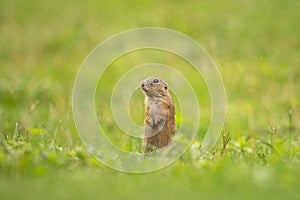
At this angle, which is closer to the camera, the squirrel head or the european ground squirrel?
the european ground squirrel

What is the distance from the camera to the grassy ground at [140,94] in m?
5.55

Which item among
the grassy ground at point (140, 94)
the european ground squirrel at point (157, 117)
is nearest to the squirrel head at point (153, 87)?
the european ground squirrel at point (157, 117)

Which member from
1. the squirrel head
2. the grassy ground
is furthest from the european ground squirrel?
the grassy ground

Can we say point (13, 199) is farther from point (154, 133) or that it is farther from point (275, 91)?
point (275, 91)

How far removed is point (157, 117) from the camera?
7414 mm

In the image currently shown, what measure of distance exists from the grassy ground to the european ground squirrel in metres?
0.64

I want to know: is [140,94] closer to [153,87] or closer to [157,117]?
[153,87]

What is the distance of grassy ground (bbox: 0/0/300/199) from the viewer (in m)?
5.55

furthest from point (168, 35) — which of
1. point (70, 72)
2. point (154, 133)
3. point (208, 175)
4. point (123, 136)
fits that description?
point (208, 175)

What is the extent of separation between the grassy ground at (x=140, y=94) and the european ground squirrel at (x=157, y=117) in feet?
2.08

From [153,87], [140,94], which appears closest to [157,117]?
[153,87]

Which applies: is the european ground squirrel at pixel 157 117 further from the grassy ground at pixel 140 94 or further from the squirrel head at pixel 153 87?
the grassy ground at pixel 140 94

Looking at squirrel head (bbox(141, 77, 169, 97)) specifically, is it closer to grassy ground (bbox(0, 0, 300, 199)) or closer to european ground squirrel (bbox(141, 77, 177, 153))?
european ground squirrel (bbox(141, 77, 177, 153))

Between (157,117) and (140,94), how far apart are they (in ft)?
17.4
